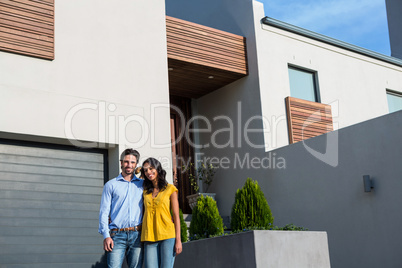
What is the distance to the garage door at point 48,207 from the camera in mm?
7141

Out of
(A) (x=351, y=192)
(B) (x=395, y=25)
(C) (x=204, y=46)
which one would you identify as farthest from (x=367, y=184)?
(B) (x=395, y=25)

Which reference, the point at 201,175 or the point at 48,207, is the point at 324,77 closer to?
the point at 201,175

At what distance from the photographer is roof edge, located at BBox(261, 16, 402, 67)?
12.0 m

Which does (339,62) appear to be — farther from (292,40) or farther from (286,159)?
(286,159)

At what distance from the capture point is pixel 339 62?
13117mm

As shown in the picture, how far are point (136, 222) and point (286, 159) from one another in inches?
253

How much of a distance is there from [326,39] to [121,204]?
951 centimetres

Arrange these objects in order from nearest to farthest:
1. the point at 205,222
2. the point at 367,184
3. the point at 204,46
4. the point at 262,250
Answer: the point at 262,250, the point at 205,222, the point at 367,184, the point at 204,46

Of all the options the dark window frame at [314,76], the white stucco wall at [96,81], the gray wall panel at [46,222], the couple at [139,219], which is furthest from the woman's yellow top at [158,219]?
the dark window frame at [314,76]

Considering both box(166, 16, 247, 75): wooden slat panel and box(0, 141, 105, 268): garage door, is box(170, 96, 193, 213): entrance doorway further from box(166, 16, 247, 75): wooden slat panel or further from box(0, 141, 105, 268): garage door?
box(0, 141, 105, 268): garage door

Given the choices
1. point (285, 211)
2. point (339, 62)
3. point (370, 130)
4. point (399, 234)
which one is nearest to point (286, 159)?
point (285, 211)

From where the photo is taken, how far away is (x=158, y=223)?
15.3 feet

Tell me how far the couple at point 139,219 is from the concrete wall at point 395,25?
530 inches

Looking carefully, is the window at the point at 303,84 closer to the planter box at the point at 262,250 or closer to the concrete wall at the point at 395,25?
the concrete wall at the point at 395,25
